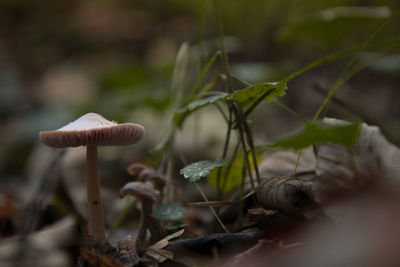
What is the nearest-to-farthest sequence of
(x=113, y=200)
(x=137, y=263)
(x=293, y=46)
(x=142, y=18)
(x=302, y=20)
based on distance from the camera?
(x=137, y=263) → (x=113, y=200) → (x=302, y=20) → (x=293, y=46) → (x=142, y=18)

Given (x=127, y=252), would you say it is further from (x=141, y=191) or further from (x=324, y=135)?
(x=324, y=135)

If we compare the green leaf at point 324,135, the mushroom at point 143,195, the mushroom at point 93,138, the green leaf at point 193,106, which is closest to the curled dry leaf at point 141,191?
the mushroom at point 143,195

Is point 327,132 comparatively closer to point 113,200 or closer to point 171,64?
point 113,200

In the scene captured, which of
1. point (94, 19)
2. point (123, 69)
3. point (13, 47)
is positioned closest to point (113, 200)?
point (123, 69)

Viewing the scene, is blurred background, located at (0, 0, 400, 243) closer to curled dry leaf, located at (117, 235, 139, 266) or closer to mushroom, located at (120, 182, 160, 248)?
mushroom, located at (120, 182, 160, 248)

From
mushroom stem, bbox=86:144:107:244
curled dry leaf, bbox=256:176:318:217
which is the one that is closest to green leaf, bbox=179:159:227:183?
curled dry leaf, bbox=256:176:318:217

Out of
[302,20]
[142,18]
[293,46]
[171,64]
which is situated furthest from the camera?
[142,18]
